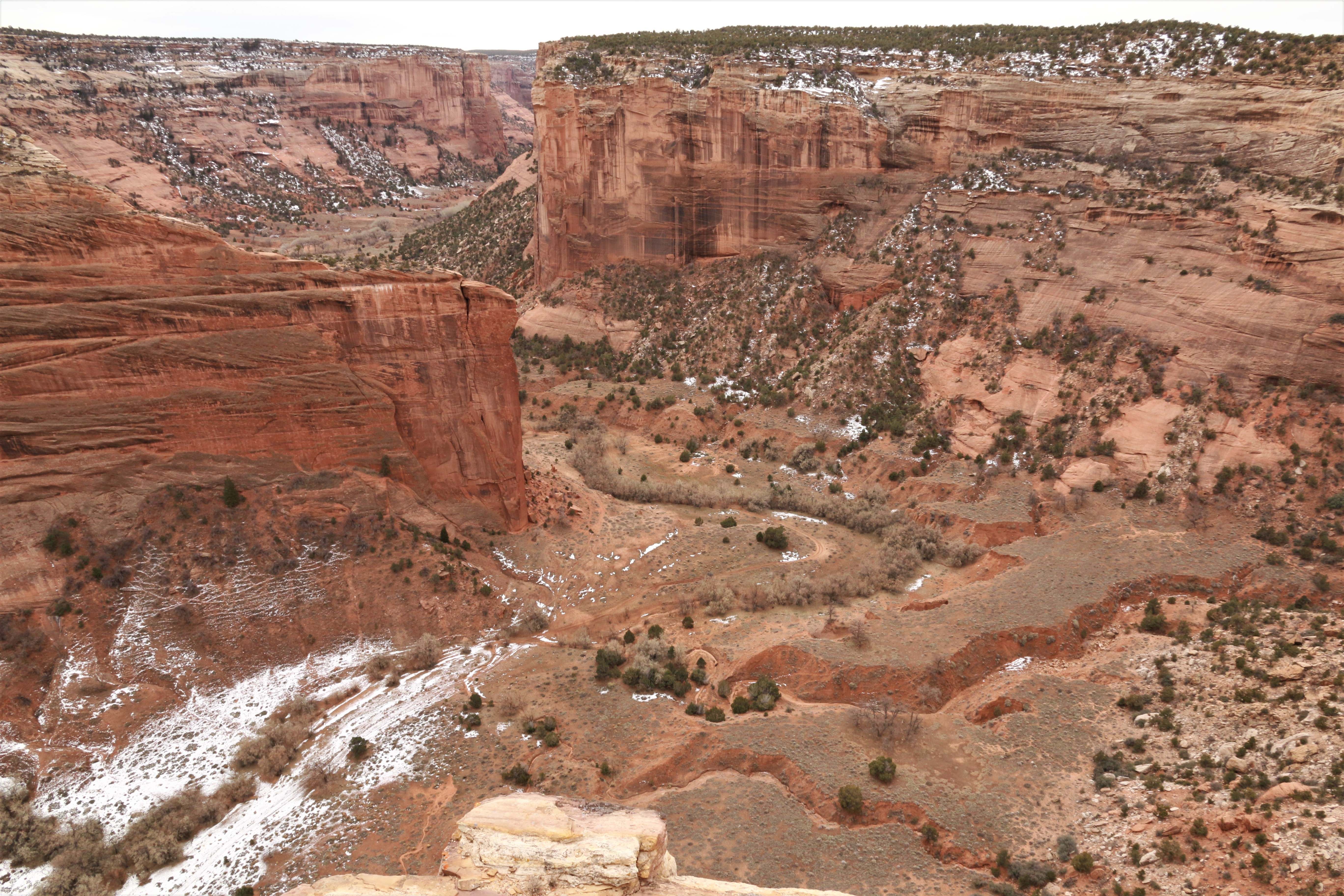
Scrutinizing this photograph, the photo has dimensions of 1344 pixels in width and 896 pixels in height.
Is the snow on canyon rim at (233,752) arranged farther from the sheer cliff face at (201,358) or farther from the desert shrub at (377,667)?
the sheer cliff face at (201,358)

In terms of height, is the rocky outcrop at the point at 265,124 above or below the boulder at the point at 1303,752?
above

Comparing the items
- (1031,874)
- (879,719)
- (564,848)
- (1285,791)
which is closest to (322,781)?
(564,848)

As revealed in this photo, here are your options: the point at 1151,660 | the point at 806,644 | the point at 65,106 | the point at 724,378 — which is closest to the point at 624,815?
the point at 806,644

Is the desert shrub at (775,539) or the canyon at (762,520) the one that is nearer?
the canyon at (762,520)

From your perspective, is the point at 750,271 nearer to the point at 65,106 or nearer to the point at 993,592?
the point at 993,592

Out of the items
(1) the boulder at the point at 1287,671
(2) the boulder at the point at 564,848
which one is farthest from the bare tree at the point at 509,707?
(1) the boulder at the point at 1287,671

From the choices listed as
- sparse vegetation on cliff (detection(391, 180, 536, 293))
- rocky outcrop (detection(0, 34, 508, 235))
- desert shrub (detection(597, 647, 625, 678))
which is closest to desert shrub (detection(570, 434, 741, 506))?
desert shrub (detection(597, 647, 625, 678))
